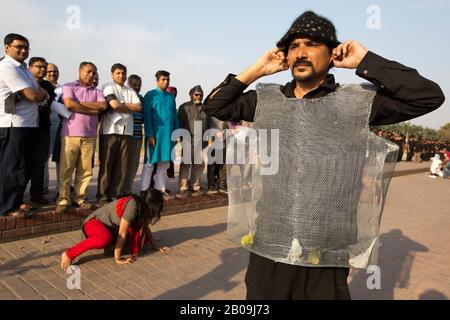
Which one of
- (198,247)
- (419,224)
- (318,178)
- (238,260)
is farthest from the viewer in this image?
(419,224)

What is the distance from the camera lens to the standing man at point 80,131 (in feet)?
15.3

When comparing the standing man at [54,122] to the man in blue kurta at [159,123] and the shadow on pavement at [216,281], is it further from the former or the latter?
the shadow on pavement at [216,281]

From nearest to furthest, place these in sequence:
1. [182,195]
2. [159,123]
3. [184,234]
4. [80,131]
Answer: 1. [80,131]
2. [184,234]
3. [159,123]
4. [182,195]

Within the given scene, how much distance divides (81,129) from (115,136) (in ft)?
1.73

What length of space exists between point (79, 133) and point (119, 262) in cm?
189

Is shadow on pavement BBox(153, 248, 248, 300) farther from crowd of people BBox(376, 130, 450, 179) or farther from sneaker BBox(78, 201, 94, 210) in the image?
→ crowd of people BBox(376, 130, 450, 179)

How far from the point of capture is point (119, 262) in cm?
379

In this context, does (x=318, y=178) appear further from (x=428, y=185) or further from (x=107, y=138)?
(x=428, y=185)

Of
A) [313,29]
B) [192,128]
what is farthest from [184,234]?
[313,29]

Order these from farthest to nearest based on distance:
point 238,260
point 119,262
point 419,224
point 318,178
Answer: point 419,224 < point 238,260 < point 119,262 < point 318,178

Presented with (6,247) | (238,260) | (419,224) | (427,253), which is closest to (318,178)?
(238,260)

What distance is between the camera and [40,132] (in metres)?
4.91

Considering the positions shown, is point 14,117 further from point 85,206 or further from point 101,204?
point 101,204

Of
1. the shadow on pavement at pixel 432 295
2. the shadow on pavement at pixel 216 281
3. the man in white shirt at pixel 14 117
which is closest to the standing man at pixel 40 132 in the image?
the man in white shirt at pixel 14 117
